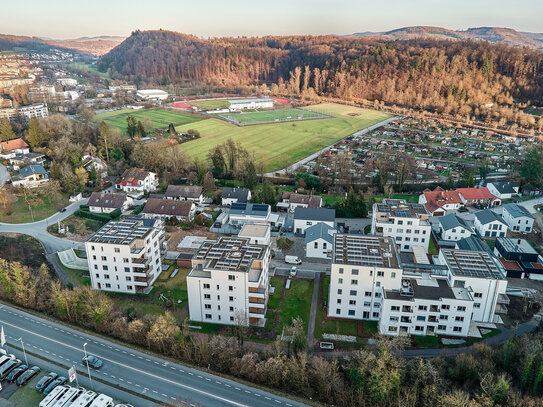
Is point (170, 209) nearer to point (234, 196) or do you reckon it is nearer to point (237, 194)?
point (234, 196)

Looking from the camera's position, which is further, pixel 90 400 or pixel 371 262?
pixel 371 262

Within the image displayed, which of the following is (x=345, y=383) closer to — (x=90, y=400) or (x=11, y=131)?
(x=90, y=400)

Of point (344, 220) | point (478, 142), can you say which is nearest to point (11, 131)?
point (344, 220)

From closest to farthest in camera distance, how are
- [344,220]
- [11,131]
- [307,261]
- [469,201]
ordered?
[307,261]
[344,220]
[469,201]
[11,131]

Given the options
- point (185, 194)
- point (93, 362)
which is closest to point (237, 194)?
point (185, 194)

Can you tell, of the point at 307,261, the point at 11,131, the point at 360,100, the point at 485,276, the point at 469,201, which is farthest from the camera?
the point at 360,100

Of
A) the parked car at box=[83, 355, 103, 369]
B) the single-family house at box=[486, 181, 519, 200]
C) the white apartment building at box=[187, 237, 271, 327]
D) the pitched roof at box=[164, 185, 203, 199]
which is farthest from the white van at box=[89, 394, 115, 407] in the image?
the single-family house at box=[486, 181, 519, 200]

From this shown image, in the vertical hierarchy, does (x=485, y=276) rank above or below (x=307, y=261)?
above

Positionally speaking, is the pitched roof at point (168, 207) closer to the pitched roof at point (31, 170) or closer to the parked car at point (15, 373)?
the pitched roof at point (31, 170)

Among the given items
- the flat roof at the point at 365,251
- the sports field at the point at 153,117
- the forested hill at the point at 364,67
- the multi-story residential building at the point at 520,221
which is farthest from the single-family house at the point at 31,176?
the forested hill at the point at 364,67
